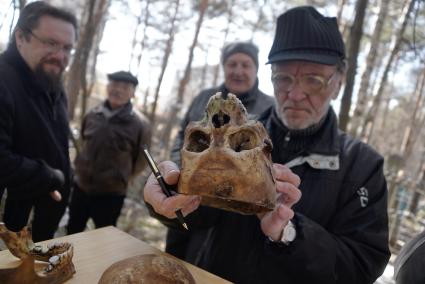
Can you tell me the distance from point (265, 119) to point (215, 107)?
3.47ft

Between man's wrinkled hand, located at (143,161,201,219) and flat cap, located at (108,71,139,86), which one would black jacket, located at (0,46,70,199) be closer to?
man's wrinkled hand, located at (143,161,201,219)

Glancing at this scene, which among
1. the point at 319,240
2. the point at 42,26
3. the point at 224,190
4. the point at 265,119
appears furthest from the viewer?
the point at 42,26

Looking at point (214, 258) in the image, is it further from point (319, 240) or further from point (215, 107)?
point (215, 107)

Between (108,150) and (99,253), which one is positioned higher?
(99,253)

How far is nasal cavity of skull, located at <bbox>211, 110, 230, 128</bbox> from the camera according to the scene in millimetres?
1398

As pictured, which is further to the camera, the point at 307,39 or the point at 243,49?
the point at 243,49

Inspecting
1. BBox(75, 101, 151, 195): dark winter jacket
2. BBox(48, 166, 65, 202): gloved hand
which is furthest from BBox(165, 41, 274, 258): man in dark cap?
BBox(48, 166, 65, 202): gloved hand

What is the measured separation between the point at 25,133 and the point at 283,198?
2102mm

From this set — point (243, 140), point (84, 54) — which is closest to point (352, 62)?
point (243, 140)

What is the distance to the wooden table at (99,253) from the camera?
4.91 ft

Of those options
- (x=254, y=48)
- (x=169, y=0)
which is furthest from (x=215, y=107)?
(x=169, y=0)

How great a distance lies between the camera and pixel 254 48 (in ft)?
13.8

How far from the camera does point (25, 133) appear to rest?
2766mm

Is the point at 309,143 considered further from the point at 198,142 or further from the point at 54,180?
the point at 54,180
